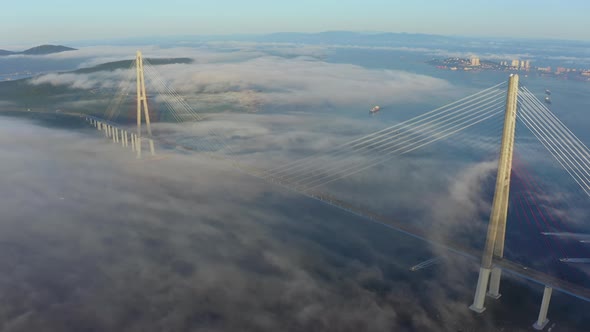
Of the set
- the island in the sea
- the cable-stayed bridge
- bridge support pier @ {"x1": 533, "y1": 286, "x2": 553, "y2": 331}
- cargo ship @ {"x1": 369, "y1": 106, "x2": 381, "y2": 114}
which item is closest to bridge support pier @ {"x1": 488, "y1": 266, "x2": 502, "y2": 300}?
the cable-stayed bridge

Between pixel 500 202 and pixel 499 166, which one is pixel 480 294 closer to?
pixel 500 202

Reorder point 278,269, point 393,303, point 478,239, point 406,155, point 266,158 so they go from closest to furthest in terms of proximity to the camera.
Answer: point 393,303
point 278,269
point 478,239
point 266,158
point 406,155

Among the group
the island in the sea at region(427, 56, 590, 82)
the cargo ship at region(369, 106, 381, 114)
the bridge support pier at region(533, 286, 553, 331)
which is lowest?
the bridge support pier at region(533, 286, 553, 331)

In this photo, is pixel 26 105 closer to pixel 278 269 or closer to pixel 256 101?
pixel 256 101

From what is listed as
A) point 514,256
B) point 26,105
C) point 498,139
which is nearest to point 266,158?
point 514,256

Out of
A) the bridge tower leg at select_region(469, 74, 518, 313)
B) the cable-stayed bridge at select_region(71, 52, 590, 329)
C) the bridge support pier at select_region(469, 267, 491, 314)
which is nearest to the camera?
the bridge tower leg at select_region(469, 74, 518, 313)

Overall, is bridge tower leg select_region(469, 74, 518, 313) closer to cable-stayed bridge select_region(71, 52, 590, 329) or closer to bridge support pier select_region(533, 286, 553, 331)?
cable-stayed bridge select_region(71, 52, 590, 329)

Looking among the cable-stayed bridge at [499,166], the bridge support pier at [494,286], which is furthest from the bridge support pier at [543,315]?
the bridge support pier at [494,286]

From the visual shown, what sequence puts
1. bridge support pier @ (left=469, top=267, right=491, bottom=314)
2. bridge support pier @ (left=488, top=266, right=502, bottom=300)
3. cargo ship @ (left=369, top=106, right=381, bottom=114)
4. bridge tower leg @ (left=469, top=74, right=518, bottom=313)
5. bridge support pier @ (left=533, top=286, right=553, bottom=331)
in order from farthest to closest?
cargo ship @ (left=369, top=106, right=381, bottom=114)
bridge support pier @ (left=488, top=266, right=502, bottom=300)
bridge support pier @ (left=469, top=267, right=491, bottom=314)
bridge support pier @ (left=533, top=286, right=553, bottom=331)
bridge tower leg @ (left=469, top=74, right=518, bottom=313)
